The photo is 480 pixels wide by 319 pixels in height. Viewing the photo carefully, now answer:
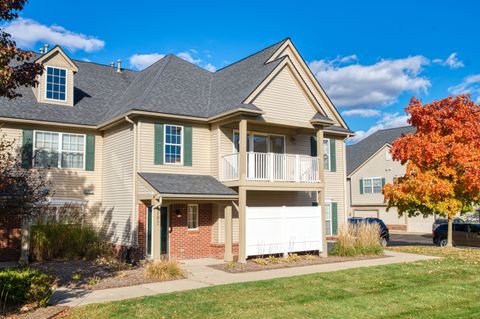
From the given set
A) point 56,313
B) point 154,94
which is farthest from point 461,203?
point 56,313

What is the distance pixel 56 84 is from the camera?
67.7 ft

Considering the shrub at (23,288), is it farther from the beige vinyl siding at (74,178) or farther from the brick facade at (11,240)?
the beige vinyl siding at (74,178)

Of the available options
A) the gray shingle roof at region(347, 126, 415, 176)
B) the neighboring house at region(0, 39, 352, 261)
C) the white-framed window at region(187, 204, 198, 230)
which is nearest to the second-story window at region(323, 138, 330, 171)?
the neighboring house at region(0, 39, 352, 261)

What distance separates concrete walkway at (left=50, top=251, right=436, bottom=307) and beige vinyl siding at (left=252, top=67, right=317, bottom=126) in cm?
646

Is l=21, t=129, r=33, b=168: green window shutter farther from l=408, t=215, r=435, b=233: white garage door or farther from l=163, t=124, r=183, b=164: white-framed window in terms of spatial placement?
l=408, t=215, r=435, b=233: white garage door

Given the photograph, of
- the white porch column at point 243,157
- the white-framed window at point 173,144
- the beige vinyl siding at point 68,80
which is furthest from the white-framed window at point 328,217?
the beige vinyl siding at point 68,80

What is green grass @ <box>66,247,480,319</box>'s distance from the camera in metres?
9.74

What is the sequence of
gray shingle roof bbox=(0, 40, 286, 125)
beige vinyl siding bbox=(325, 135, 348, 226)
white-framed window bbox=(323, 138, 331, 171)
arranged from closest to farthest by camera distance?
gray shingle roof bbox=(0, 40, 286, 125) < beige vinyl siding bbox=(325, 135, 348, 226) < white-framed window bbox=(323, 138, 331, 171)

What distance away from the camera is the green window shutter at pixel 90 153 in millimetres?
20536

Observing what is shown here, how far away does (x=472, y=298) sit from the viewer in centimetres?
1139

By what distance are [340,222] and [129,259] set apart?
37.4ft

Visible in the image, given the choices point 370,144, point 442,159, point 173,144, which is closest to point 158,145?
point 173,144

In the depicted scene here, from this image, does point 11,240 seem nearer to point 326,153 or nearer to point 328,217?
point 328,217

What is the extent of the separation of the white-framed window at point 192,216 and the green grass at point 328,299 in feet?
21.2
